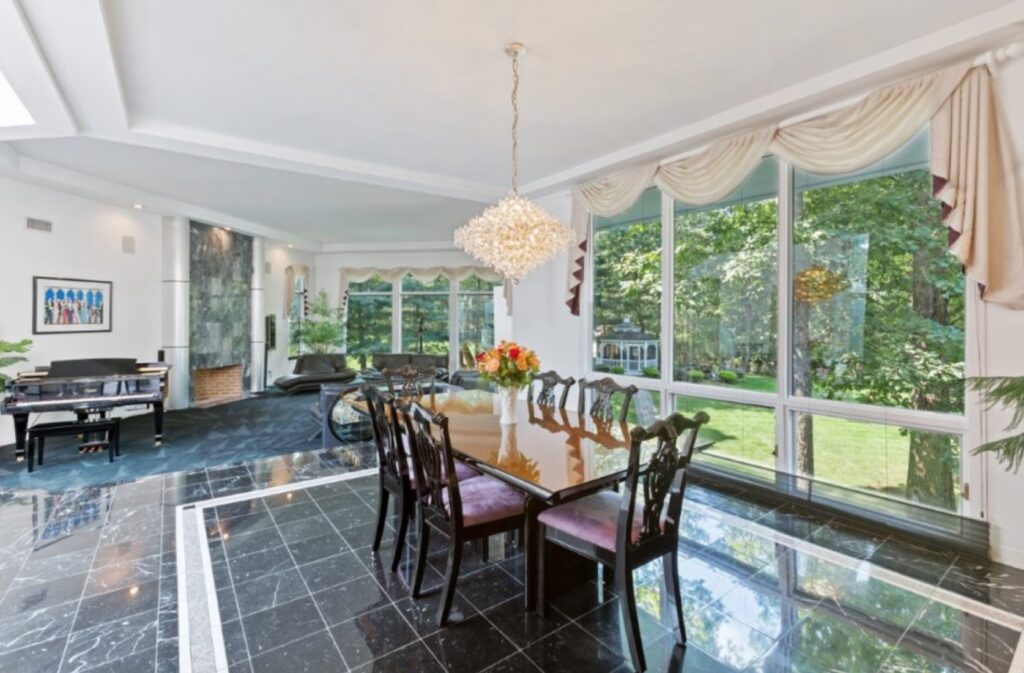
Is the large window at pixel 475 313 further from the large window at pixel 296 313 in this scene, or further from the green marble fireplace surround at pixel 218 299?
the green marble fireplace surround at pixel 218 299

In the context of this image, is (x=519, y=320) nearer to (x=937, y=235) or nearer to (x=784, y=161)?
(x=784, y=161)

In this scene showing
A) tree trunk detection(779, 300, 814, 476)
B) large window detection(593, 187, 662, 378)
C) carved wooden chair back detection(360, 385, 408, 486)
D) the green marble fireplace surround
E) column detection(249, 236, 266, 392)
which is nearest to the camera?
carved wooden chair back detection(360, 385, 408, 486)

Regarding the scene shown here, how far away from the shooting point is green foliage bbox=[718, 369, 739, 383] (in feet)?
12.8

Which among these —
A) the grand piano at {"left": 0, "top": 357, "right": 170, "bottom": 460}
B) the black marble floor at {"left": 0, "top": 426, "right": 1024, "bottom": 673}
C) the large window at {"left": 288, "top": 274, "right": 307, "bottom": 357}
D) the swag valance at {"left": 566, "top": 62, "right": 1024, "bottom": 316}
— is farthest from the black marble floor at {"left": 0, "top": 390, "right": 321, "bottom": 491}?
the swag valance at {"left": 566, "top": 62, "right": 1024, "bottom": 316}

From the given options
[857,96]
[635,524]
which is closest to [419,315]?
[857,96]

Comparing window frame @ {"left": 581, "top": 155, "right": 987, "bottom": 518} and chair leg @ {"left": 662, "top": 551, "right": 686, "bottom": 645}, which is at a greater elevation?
window frame @ {"left": 581, "top": 155, "right": 987, "bottom": 518}

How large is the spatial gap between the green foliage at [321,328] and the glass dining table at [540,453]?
694 cm

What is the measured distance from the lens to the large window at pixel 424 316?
10141 mm

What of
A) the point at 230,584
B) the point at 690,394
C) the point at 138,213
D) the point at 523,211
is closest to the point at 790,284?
the point at 690,394

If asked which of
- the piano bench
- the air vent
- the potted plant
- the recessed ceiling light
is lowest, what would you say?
the piano bench

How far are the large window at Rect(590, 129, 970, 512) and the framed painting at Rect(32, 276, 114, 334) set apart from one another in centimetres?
671

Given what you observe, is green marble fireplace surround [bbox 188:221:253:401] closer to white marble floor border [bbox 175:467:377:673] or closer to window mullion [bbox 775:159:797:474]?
white marble floor border [bbox 175:467:377:673]

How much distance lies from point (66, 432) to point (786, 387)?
650 cm

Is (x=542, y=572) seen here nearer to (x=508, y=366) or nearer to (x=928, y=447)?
(x=508, y=366)
